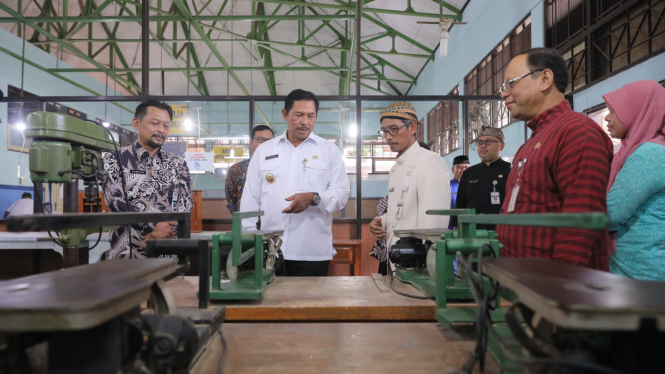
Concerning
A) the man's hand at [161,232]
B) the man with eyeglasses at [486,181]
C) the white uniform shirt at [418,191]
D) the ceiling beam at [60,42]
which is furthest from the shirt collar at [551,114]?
the ceiling beam at [60,42]

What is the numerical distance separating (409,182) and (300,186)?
2.01 feet

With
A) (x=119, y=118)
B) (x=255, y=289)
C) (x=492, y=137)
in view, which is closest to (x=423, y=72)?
(x=492, y=137)

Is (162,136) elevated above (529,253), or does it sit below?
above

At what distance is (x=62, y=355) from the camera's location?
1.64ft

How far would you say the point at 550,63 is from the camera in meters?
1.29

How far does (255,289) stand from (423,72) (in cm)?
997

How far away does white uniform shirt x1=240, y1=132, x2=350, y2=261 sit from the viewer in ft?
6.67

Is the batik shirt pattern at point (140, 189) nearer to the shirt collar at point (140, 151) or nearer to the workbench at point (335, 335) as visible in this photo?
the shirt collar at point (140, 151)

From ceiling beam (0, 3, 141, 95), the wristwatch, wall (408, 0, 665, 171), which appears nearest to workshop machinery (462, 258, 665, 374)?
the wristwatch

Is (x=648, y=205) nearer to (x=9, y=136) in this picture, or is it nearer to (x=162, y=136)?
(x=162, y=136)

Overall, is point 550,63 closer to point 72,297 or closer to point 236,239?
point 236,239

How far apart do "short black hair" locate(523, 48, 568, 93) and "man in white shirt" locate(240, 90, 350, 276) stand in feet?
3.63

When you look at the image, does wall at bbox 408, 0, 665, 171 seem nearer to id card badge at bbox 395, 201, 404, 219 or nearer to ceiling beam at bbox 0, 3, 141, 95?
id card badge at bbox 395, 201, 404, 219

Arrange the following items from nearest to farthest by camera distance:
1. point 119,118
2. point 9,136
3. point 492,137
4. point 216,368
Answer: point 216,368 < point 492,137 < point 9,136 < point 119,118
